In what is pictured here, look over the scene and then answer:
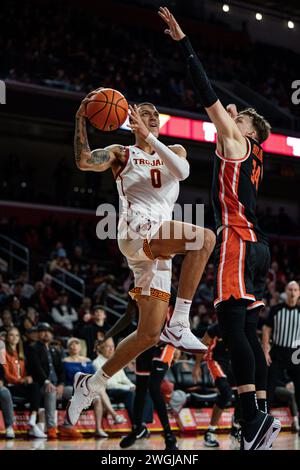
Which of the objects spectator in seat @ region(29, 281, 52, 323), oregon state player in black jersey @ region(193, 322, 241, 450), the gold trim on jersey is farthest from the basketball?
spectator in seat @ region(29, 281, 52, 323)

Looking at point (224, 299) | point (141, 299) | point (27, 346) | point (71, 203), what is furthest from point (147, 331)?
point (71, 203)

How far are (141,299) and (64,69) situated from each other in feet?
52.4

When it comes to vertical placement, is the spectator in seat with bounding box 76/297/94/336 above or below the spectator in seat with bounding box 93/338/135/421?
above

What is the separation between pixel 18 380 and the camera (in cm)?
1145

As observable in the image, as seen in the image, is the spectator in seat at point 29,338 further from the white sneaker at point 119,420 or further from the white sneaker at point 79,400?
the white sneaker at point 79,400

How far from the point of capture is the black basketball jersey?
5.82 metres

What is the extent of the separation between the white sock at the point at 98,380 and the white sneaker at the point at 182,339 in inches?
22.5

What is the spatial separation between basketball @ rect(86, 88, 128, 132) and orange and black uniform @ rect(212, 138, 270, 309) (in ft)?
3.08

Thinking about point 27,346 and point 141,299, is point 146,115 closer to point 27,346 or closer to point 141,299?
point 141,299

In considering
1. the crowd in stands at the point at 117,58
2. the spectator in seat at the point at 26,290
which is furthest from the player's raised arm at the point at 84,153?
the crowd in stands at the point at 117,58

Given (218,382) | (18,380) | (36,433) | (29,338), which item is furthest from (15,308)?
(218,382)

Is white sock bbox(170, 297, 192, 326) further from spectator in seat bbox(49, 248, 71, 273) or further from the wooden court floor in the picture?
spectator in seat bbox(49, 248, 71, 273)

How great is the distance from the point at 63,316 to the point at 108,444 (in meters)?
5.28

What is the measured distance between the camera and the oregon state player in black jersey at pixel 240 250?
17.8 ft
